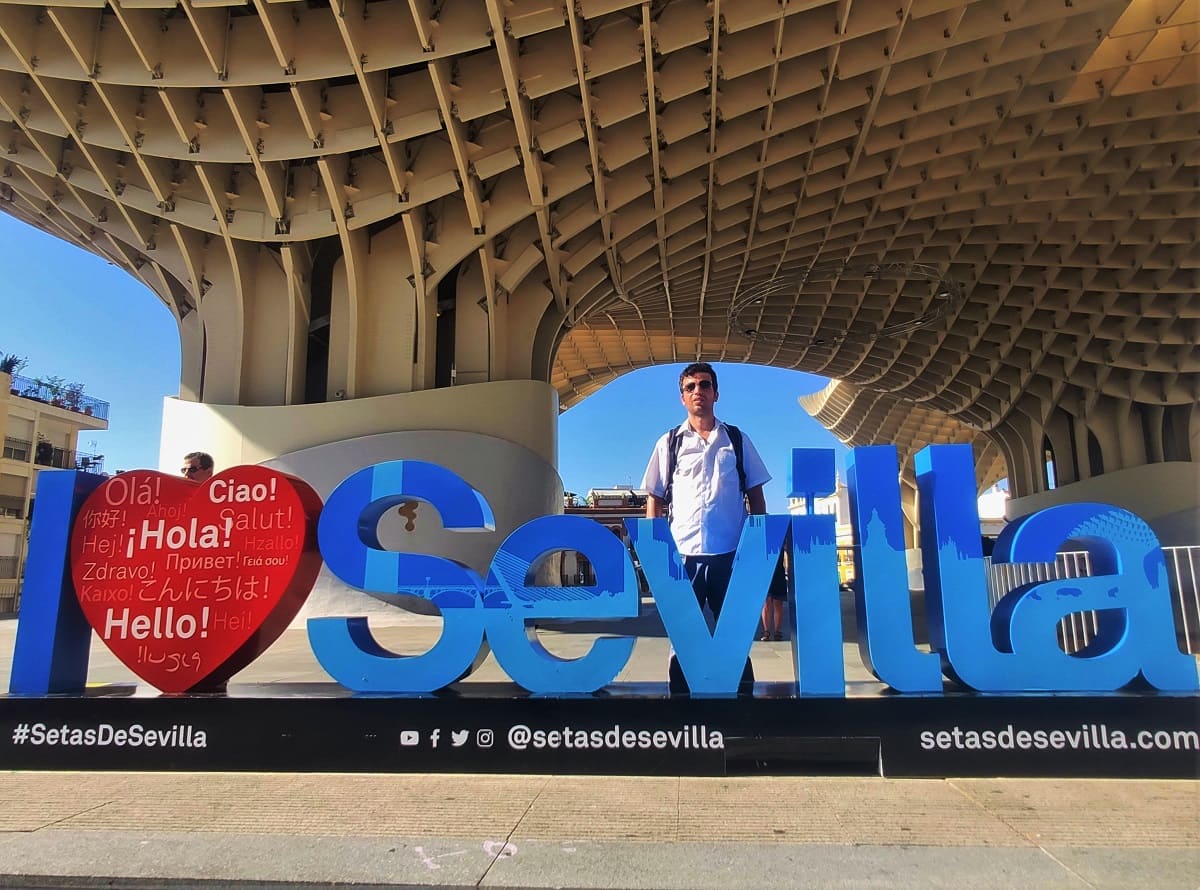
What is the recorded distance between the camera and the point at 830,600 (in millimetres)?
5207

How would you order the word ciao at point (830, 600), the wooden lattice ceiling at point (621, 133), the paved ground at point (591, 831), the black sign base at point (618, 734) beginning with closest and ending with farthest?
1. the paved ground at point (591, 831)
2. the black sign base at point (618, 734)
3. the word ciao at point (830, 600)
4. the wooden lattice ceiling at point (621, 133)

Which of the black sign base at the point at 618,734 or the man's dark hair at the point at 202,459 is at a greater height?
the man's dark hair at the point at 202,459

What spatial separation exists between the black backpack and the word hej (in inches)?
17.2

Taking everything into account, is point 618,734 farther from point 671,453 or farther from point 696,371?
point 696,371

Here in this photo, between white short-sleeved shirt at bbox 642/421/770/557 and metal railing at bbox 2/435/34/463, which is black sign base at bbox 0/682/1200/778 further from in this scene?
metal railing at bbox 2/435/34/463

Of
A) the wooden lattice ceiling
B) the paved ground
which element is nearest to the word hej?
the paved ground

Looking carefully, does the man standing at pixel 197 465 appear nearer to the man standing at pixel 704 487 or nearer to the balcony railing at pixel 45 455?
the man standing at pixel 704 487

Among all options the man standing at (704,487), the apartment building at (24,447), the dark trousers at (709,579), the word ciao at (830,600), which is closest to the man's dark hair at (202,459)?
the word ciao at (830,600)

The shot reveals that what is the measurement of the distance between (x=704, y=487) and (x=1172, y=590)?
905 cm

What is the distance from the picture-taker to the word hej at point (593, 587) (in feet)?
16.5

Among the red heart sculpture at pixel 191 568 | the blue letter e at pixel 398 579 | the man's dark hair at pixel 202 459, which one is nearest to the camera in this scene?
the blue letter e at pixel 398 579

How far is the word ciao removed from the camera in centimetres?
500

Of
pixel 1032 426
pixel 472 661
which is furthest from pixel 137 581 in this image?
pixel 1032 426

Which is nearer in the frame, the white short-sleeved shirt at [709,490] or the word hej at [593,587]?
the word hej at [593,587]
